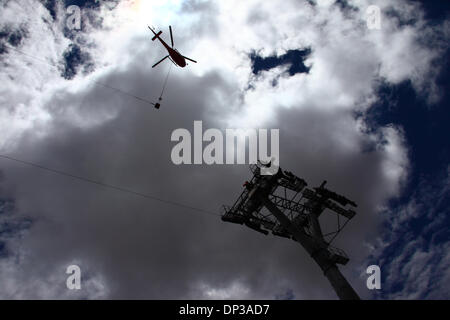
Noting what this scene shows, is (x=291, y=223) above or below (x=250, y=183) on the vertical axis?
below
